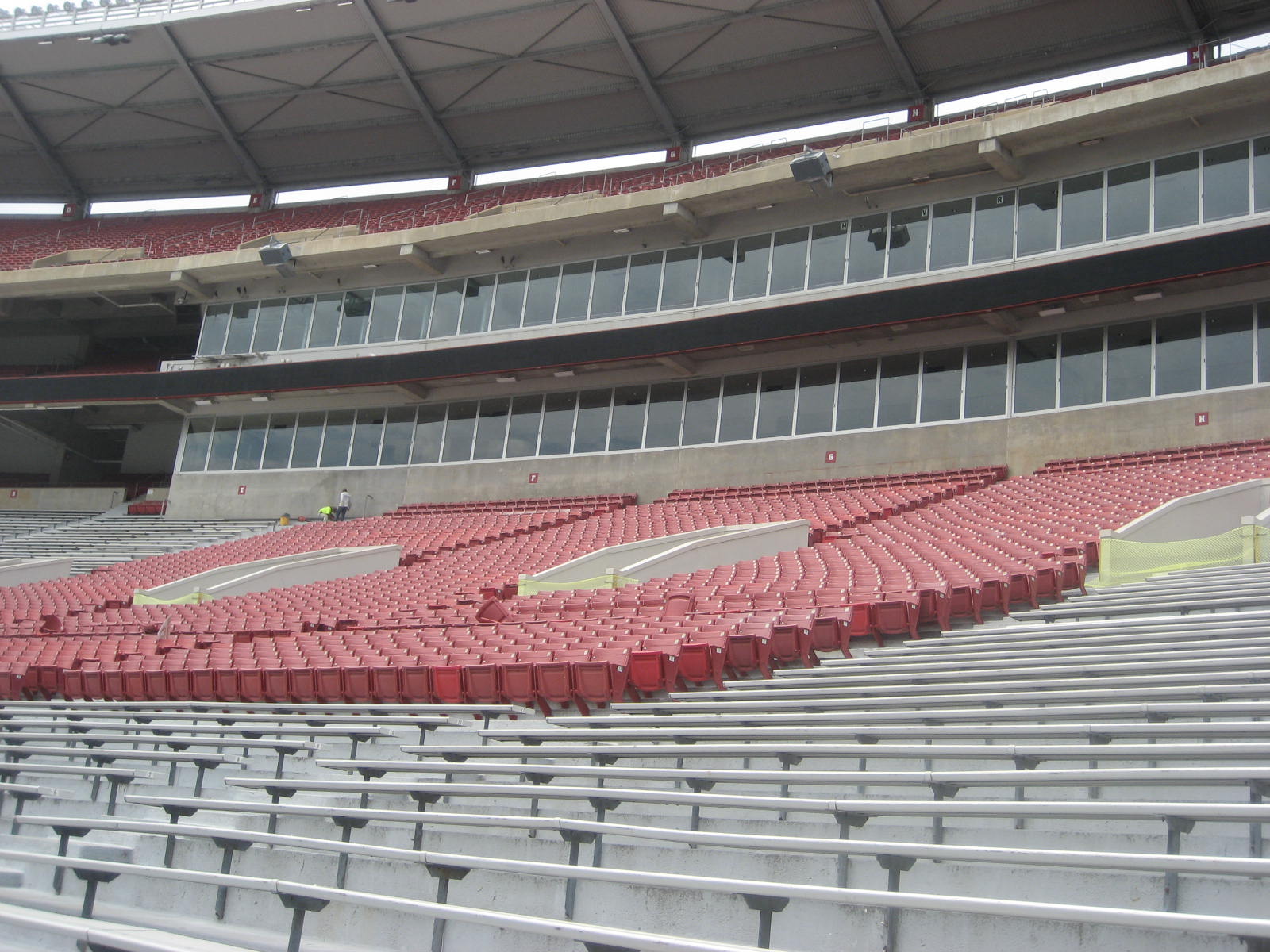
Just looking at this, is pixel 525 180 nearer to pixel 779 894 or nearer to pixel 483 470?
pixel 483 470

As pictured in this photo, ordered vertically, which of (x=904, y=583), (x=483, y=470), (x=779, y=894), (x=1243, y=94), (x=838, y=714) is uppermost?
(x=1243, y=94)

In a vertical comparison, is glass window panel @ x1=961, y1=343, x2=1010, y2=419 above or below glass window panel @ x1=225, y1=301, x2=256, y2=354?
below

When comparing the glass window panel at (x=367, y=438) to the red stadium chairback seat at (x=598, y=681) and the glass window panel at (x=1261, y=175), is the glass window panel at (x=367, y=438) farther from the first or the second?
the red stadium chairback seat at (x=598, y=681)

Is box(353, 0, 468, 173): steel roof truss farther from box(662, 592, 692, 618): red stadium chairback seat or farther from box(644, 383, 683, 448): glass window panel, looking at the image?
box(662, 592, 692, 618): red stadium chairback seat

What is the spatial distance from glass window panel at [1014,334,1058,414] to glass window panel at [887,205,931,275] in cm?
264

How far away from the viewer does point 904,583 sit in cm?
1076

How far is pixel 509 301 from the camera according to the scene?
2755 centimetres

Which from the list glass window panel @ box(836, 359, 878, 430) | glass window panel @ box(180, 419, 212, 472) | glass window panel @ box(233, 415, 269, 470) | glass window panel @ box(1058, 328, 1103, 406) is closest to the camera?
glass window panel @ box(1058, 328, 1103, 406)

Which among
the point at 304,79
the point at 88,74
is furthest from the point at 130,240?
the point at 304,79

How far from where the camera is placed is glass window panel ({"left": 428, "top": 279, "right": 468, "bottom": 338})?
1102 inches

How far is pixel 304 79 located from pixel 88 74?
6.33 m

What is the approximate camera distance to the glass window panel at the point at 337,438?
29.1 m

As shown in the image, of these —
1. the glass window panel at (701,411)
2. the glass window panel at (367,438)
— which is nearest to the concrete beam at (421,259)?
the glass window panel at (367,438)

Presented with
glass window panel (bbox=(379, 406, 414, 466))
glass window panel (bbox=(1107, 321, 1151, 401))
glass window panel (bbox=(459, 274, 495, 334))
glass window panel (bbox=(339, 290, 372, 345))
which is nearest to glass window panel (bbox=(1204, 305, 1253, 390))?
glass window panel (bbox=(1107, 321, 1151, 401))
